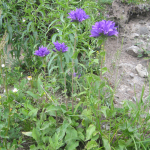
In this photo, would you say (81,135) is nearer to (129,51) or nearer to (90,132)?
(90,132)

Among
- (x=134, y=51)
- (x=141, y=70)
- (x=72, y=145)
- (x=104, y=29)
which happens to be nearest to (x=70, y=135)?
(x=72, y=145)

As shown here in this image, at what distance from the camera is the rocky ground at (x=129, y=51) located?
88.1 inches

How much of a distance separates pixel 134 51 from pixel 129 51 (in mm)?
114

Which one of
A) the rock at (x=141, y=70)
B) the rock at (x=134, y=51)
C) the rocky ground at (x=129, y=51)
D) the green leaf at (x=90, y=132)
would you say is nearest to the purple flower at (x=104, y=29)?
the rocky ground at (x=129, y=51)

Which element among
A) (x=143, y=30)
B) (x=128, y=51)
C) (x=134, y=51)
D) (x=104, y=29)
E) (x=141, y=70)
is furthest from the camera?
(x=143, y=30)

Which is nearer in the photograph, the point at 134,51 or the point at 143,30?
the point at 134,51

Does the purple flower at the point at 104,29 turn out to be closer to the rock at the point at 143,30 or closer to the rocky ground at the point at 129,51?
the rocky ground at the point at 129,51

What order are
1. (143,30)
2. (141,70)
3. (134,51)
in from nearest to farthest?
(141,70) < (134,51) < (143,30)

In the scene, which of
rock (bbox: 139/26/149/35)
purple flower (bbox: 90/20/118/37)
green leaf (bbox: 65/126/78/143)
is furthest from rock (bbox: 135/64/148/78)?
green leaf (bbox: 65/126/78/143)

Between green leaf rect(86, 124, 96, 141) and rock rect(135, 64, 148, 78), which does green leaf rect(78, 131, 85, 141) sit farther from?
rock rect(135, 64, 148, 78)

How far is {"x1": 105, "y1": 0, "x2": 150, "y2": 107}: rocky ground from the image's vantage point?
7.34 feet

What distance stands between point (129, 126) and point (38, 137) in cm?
79

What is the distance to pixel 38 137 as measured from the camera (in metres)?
1.28

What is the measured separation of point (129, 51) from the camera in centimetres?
318
